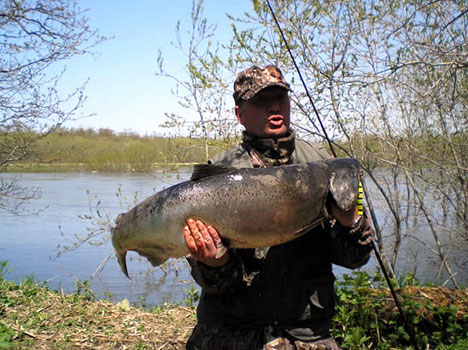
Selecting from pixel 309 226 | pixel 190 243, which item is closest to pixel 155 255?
pixel 190 243

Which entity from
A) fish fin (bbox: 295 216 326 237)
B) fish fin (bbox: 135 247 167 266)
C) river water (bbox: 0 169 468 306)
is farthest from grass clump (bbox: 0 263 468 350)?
fish fin (bbox: 135 247 167 266)

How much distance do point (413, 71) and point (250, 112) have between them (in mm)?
6788

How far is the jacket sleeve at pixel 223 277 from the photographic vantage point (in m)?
2.48

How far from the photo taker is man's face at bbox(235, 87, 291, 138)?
2751 mm

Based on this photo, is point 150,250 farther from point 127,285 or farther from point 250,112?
point 127,285

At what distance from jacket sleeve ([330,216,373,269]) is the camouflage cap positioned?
3.12 ft

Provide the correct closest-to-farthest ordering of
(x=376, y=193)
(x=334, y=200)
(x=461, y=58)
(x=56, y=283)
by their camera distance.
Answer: (x=334, y=200)
(x=461, y=58)
(x=56, y=283)
(x=376, y=193)

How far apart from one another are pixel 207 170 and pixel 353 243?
3.20 ft

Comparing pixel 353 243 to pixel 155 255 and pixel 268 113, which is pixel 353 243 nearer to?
pixel 268 113

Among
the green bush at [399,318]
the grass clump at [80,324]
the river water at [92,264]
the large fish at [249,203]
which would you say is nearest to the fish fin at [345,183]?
the large fish at [249,203]

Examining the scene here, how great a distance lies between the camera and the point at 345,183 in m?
2.51

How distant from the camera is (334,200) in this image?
2.49m

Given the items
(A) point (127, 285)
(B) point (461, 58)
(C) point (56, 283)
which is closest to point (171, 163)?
(A) point (127, 285)

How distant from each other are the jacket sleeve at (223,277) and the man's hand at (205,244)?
0.03 metres
